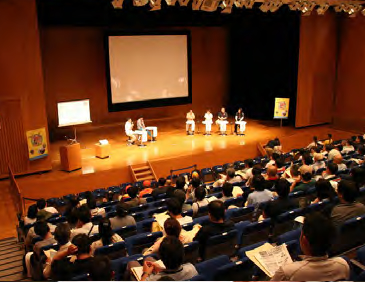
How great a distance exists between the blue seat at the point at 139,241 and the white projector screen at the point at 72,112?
7928 millimetres

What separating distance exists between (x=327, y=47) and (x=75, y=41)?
10.1 metres

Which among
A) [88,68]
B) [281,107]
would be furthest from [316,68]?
[88,68]

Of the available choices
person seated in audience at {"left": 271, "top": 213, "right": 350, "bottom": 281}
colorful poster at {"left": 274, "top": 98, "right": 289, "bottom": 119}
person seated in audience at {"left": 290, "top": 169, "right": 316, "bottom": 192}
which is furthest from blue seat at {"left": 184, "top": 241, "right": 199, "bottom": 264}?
colorful poster at {"left": 274, "top": 98, "right": 289, "bottom": 119}

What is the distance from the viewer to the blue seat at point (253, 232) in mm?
5066

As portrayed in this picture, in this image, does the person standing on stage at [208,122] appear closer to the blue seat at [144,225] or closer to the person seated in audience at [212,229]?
the blue seat at [144,225]

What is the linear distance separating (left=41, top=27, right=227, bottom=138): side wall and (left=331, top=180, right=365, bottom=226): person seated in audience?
12597mm

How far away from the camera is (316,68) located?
53.9 feet

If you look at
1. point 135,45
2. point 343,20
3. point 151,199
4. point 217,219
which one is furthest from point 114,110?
point 217,219

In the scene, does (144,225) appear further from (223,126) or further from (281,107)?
(281,107)

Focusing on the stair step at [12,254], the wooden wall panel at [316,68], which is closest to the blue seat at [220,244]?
the stair step at [12,254]

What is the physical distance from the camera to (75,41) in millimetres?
15602

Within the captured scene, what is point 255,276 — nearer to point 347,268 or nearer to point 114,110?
point 347,268

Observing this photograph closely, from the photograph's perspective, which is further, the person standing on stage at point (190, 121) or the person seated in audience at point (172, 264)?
the person standing on stage at point (190, 121)

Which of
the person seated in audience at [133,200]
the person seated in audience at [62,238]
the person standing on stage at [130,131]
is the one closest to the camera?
the person seated in audience at [62,238]
